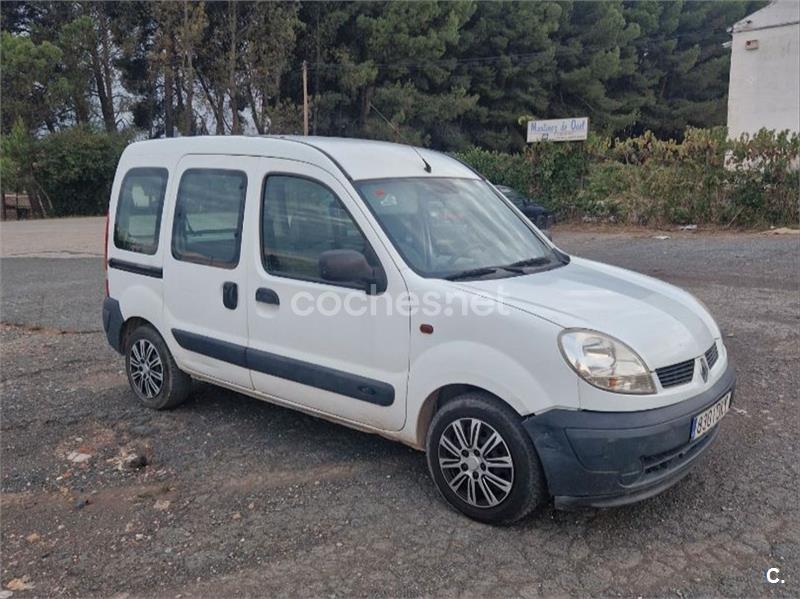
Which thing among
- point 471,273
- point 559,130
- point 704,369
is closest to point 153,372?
point 471,273

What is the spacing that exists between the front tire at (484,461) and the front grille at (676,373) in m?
0.68

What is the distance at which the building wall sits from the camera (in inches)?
858

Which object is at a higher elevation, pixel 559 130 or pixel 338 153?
pixel 559 130

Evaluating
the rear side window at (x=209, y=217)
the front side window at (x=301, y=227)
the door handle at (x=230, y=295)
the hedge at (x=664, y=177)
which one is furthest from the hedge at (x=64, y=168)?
the front side window at (x=301, y=227)

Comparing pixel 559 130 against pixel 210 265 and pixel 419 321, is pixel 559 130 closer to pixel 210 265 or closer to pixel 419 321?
pixel 210 265

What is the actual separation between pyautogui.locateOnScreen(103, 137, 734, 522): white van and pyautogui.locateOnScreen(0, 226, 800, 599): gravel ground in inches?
11.3

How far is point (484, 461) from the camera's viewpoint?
3.34m

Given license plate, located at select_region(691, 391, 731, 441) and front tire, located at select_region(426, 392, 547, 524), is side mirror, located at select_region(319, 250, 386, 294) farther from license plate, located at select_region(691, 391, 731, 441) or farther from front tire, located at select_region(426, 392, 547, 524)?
license plate, located at select_region(691, 391, 731, 441)

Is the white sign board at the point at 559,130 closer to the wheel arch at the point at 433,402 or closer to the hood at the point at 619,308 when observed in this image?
the hood at the point at 619,308

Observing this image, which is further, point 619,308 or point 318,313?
point 318,313

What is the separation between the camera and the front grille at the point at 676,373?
3.17 meters

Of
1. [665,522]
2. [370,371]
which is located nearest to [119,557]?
[370,371]

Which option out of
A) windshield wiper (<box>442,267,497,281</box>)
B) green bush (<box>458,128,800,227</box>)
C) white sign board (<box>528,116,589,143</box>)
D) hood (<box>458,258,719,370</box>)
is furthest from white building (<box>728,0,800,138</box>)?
windshield wiper (<box>442,267,497,281</box>)

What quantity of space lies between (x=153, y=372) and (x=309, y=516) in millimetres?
2127
